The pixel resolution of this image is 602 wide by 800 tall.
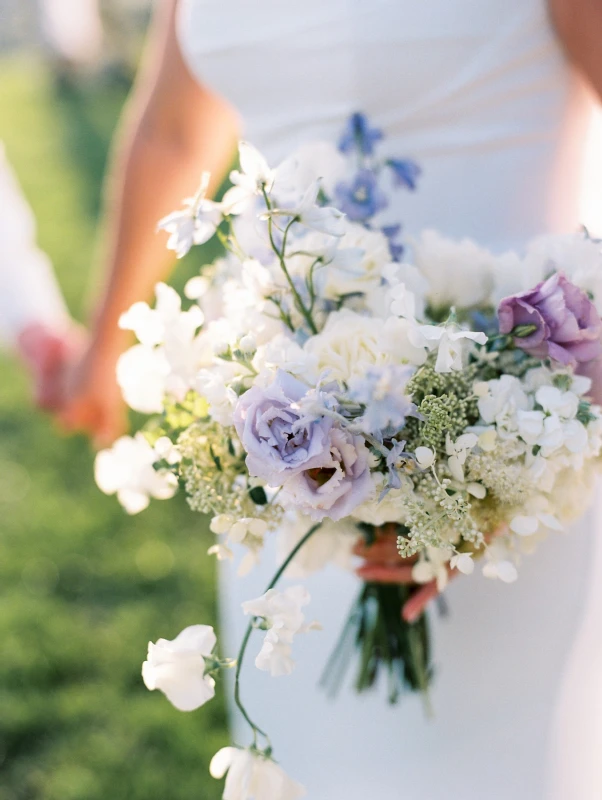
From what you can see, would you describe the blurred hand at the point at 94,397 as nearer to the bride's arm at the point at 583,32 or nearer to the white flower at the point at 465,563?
the bride's arm at the point at 583,32

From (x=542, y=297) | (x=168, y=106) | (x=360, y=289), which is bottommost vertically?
(x=542, y=297)

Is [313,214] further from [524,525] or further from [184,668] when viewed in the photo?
[184,668]

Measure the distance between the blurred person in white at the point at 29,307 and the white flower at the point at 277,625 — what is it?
4.75 feet

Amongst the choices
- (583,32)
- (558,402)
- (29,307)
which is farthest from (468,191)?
(29,307)

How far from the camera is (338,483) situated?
1003mm

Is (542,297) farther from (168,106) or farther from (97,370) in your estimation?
(97,370)

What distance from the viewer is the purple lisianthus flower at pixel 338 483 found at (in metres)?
1.00

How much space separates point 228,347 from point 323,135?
0.75 m

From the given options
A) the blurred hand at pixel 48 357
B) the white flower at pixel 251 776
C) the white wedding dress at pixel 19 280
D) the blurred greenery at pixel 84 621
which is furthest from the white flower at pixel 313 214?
the blurred greenery at pixel 84 621

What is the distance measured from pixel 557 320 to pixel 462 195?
2.23 feet

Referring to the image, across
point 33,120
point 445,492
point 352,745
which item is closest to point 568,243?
point 445,492

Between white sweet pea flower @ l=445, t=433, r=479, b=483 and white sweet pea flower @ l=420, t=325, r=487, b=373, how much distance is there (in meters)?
0.08

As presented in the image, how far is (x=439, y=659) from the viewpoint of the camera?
1.73 metres

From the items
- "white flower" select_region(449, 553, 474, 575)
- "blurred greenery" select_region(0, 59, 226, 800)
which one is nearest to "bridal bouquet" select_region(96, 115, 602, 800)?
"white flower" select_region(449, 553, 474, 575)
